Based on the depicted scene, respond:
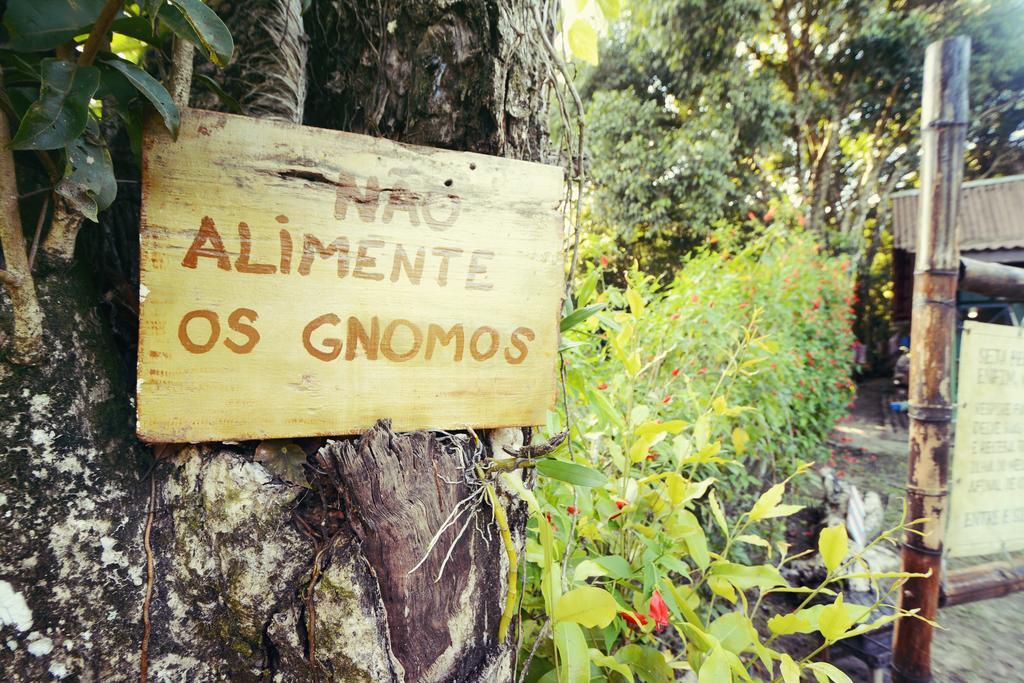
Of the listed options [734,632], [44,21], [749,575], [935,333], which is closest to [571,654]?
[734,632]

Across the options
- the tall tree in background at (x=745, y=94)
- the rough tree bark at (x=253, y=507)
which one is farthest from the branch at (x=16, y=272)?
Result: the tall tree in background at (x=745, y=94)

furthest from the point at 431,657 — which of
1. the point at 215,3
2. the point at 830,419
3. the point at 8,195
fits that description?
the point at 830,419

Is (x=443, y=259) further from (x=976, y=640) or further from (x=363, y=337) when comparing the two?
(x=976, y=640)

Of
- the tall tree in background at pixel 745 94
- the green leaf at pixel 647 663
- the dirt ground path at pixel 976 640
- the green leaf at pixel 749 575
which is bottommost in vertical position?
the dirt ground path at pixel 976 640

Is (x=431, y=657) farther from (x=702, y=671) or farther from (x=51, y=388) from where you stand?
(x=51, y=388)

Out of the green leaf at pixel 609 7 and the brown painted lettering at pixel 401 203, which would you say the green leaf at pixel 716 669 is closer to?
the brown painted lettering at pixel 401 203

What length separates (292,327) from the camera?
0.61 metres

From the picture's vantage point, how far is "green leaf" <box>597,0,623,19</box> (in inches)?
34.8

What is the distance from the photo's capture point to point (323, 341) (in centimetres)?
63

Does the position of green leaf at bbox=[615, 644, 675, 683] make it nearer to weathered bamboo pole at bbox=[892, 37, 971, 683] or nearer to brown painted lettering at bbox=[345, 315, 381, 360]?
brown painted lettering at bbox=[345, 315, 381, 360]

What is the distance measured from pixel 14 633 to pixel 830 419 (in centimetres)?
445

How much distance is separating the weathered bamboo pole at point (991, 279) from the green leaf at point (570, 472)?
51.6 inches

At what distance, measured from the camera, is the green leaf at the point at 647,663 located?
86cm

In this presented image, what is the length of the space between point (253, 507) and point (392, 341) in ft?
0.82
